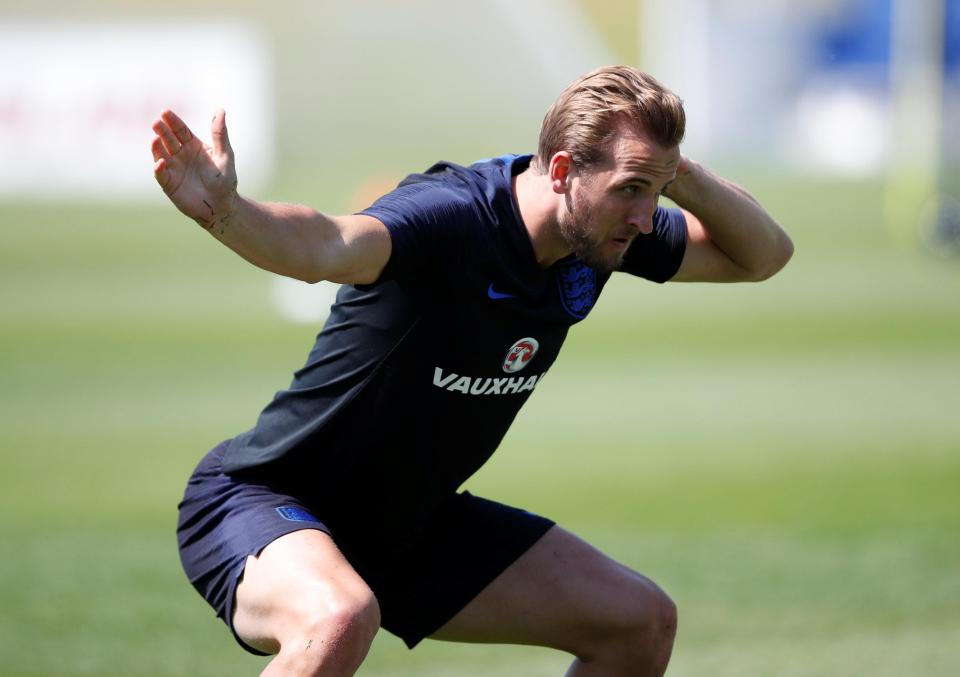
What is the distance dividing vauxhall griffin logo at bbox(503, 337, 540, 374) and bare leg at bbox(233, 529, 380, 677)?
2.54ft

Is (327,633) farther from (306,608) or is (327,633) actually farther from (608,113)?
(608,113)

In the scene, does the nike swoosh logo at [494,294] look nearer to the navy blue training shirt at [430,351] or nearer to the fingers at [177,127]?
the navy blue training shirt at [430,351]

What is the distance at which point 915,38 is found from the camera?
28109 millimetres

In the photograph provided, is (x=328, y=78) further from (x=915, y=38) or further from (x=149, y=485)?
(x=149, y=485)

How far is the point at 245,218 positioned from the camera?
3553 millimetres

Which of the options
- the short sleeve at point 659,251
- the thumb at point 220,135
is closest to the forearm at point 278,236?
the thumb at point 220,135

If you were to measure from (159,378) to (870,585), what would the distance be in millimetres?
7680

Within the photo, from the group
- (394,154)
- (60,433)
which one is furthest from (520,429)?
(394,154)

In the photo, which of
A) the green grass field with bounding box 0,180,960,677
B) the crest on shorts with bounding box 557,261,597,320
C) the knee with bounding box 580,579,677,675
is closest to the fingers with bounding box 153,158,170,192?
the crest on shorts with bounding box 557,261,597,320

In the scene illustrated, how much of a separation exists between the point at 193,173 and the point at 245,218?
0.59 ft

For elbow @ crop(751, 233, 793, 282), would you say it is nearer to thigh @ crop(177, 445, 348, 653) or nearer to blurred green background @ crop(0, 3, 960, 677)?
thigh @ crop(177, 445, 348, 653)

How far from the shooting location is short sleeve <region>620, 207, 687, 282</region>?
15.2 ft

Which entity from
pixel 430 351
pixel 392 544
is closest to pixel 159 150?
pixel 430 351

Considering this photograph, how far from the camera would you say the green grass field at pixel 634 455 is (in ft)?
22.6
